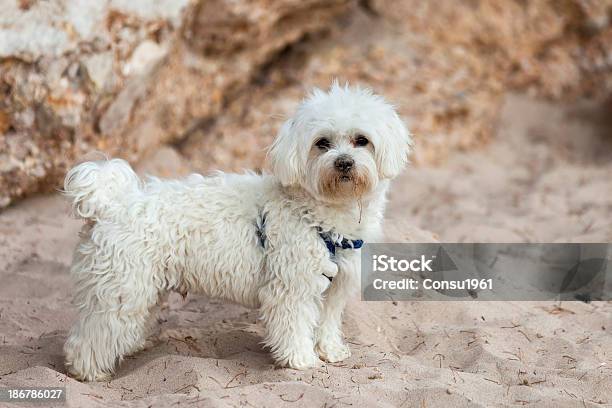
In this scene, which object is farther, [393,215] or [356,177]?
[393,215]

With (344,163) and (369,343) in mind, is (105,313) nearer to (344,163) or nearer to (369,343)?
(344,163)

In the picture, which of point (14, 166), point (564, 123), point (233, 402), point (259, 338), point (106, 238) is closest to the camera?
point (233, 402)

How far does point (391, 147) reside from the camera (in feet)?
14.1

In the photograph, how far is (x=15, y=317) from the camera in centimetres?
521

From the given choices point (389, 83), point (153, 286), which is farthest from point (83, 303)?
point (389, 83)

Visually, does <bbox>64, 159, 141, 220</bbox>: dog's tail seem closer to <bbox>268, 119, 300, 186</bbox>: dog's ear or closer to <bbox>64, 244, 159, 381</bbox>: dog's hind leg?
<bbox>64, 244, 159, 381</bbox>: dog's hind leg

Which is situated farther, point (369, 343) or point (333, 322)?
Result: point (369, 343)

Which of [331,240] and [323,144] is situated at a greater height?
[323,144]

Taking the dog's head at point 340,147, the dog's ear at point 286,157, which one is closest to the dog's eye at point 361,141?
the dog's head at point 340,147

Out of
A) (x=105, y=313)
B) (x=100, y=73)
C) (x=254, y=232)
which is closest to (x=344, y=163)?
(x=254, y=232)

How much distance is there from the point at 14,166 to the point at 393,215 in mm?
3453

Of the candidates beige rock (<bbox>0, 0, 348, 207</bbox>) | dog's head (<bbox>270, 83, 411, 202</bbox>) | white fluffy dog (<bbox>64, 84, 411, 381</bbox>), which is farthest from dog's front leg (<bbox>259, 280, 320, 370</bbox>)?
beige rock (<bbox>0, 0, 348, 207</bbox>)

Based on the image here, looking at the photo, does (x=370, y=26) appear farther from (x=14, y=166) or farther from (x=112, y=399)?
(x=112, y=399)

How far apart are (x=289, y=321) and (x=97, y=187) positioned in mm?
1291
